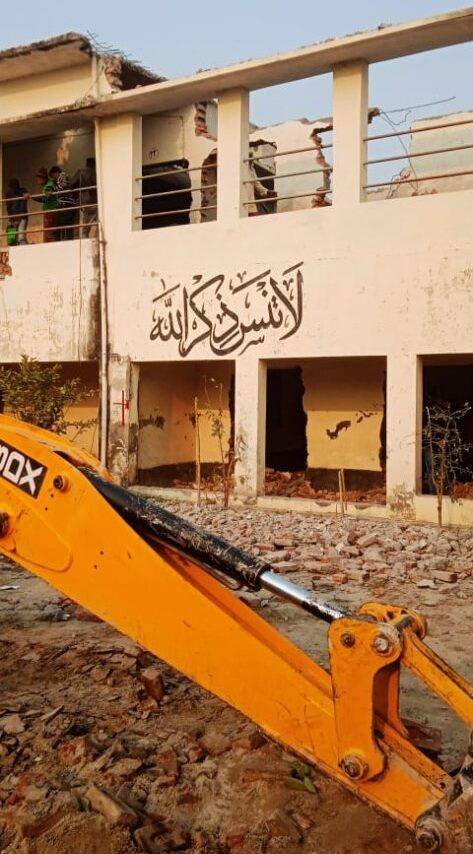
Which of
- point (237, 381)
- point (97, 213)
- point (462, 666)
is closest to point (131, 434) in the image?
point (237, 381)

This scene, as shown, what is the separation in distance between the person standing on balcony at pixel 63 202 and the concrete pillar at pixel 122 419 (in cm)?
272

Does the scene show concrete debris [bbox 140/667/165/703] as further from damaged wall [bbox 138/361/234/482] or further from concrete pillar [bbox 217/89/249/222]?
damaged wall [bbox 138/361/234/482]

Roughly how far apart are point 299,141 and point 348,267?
4768 mm

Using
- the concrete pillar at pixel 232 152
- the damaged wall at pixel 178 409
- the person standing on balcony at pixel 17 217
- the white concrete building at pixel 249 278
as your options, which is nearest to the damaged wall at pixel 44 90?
the white concrete building at pixel 249 278

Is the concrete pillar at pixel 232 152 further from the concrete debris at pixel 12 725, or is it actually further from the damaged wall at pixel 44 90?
the concrete debris at pixel 12 725

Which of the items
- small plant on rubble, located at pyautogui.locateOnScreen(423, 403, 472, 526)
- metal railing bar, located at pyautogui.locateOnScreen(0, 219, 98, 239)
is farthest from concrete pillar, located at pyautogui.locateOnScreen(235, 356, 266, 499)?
metal railing bar, located at pyautogui.locateOnScreen(0, 219, 98, 239)

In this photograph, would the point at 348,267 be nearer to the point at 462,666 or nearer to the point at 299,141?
the point at 299,141

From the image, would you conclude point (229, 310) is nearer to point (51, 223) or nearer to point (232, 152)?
point (232, 152)

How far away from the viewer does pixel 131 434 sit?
1221cm

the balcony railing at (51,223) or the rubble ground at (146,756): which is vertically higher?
the balcony railing at (51,223)

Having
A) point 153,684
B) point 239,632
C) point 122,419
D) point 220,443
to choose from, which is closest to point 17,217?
point 122,419

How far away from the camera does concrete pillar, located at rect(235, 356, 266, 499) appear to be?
11.1m

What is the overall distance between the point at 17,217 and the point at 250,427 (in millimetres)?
6238

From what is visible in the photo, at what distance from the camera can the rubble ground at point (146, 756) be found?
8.89 ft
